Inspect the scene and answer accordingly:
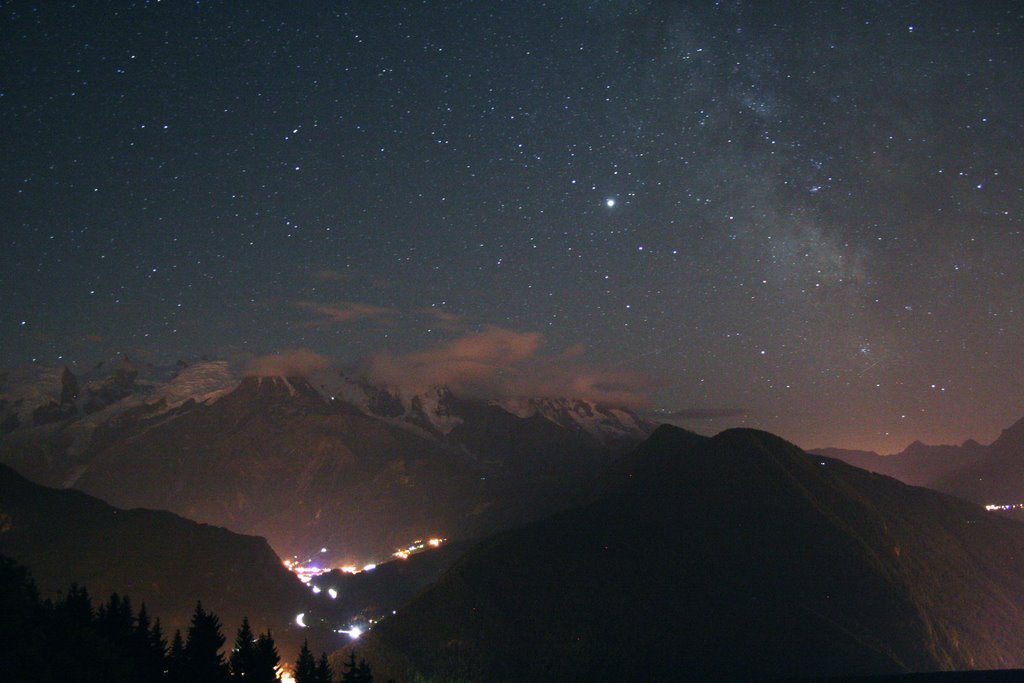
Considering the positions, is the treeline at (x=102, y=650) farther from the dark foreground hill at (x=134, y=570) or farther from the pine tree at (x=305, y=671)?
the dark foreground hill at (x=134, y=570)

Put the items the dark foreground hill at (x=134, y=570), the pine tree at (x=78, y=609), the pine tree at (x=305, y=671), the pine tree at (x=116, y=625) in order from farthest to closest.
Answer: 1. the dark foreground hill at (x=134, y=570)
2. the pine tree at (x=116, y=625)
3. the pine tree at (x=305, y=671)
4. the pine tree at (x=78, y=609)

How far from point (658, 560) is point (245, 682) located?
5032 inches

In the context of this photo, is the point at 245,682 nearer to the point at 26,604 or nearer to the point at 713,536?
the point at 26,604

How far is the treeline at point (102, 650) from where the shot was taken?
34719mm

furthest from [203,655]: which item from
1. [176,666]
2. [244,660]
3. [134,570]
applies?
[134,570]

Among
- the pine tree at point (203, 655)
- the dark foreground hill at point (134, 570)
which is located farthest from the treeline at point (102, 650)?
the dark foreground hill at point (134, 570)

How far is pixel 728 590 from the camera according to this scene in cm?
14838

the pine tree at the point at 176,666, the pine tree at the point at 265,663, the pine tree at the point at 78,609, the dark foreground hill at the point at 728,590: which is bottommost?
the dark foreground hill at the point at 728,590

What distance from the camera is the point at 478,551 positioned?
166375mm

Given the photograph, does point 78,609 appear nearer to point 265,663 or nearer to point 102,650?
point 102,650

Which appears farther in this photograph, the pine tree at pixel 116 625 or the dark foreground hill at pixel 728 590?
the dark foreground hill at pixel 728 590

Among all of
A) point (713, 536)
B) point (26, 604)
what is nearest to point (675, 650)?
point (713, 536)

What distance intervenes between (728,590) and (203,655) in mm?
129794

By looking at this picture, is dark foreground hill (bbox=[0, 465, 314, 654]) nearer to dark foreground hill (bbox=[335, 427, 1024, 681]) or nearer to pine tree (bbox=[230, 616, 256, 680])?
dark foreground hill (bbox=[335, 427, 1024, 681])
